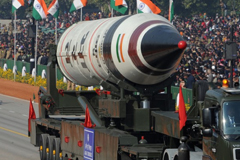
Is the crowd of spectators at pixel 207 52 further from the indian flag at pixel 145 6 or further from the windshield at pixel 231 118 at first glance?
the windshield at pixel 231 118

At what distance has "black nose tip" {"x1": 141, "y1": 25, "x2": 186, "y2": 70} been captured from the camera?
16688 millimetres

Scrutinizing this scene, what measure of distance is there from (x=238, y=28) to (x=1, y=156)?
36703 mm

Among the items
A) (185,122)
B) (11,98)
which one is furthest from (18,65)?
(185,122)

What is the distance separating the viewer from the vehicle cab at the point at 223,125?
39.5ft

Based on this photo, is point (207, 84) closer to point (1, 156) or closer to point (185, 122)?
point (185, 122)

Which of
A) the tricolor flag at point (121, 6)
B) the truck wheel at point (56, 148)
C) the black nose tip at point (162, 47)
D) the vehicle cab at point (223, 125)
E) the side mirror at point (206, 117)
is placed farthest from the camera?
the tricolor flag at point (121, 6)

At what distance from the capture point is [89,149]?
1814 cm

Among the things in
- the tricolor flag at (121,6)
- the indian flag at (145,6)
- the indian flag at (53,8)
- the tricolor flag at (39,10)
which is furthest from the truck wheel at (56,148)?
the tricolor flag at (39,10)

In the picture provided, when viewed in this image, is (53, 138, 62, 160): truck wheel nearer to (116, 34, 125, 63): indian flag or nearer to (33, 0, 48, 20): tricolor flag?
(116, 34, 125, 63): indian flag

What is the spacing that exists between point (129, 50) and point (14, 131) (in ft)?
45.8

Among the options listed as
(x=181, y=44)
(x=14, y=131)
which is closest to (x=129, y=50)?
(x=181, y=44)

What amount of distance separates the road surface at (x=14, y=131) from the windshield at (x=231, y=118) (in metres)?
12.0

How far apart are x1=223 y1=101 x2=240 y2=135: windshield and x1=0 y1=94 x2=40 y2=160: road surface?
1205 centimetres

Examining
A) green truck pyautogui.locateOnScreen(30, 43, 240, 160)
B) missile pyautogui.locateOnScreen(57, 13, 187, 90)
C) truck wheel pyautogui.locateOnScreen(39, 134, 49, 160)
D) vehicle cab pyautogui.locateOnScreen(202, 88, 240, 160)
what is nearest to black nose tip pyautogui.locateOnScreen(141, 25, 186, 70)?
missile pyautogui.locateOnScreen(57, 13, 187, 90)
